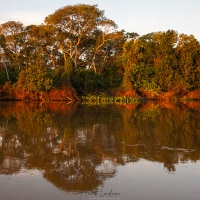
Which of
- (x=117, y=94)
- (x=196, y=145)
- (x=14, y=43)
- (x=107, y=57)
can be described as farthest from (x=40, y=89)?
(x=196, y=145)

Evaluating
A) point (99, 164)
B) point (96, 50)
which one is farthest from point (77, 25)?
point (99, 164)

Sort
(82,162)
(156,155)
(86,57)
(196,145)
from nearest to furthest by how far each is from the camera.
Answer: (82,162) → (156,155) → (196,145) → (86,57)

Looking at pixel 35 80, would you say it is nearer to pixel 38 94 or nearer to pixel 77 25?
pixel 38 94

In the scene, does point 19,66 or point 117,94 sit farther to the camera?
point 19,66

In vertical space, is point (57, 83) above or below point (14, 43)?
below

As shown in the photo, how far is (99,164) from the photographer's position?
22.5ft

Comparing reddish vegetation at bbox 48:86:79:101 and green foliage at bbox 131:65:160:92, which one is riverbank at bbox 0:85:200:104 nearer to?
reddish vegetation at bbox 48:86:79:101

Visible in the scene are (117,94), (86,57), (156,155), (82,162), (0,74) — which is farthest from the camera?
(86,57)

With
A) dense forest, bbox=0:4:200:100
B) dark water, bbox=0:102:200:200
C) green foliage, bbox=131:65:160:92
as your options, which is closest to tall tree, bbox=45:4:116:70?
dense forest, bbox=0:4:200:100

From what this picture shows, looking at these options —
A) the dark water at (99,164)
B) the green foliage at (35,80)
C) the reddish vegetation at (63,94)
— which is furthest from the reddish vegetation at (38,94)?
the dark water at (99,164)

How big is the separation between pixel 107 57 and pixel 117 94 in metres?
11.7

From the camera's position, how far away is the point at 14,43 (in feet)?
132

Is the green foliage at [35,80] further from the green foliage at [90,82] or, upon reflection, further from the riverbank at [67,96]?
the green foliage at [90,82]

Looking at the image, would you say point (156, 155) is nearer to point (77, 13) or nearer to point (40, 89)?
point (40, 89)
